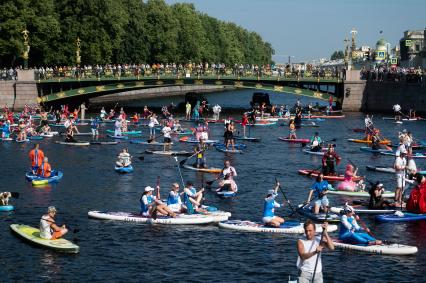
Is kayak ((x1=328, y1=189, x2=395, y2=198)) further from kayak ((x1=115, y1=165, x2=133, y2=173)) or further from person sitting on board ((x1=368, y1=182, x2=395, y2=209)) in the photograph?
kayak ((x1=115, y1=165, x2=133, y2=173))

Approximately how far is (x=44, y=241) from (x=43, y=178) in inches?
644

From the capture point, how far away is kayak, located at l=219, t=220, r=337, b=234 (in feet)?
126

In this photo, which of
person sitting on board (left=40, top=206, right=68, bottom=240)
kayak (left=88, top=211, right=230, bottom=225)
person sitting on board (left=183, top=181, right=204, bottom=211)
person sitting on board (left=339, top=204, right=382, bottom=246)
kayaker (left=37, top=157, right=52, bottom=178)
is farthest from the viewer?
kayaker (left=37, top=157, right=52, bottom=178)

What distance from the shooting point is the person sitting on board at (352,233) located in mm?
35750

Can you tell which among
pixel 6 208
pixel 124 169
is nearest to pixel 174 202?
pixel 6 208

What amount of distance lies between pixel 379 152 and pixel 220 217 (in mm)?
31023

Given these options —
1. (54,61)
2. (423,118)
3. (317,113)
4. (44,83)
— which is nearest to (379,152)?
(423,118)

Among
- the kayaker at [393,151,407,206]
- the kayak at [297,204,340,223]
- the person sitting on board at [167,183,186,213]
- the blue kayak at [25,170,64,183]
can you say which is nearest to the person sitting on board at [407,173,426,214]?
the kayaker at [393,151,407,206]

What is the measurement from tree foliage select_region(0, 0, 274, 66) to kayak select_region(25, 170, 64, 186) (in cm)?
6389

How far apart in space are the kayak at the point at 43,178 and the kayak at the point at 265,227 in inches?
612

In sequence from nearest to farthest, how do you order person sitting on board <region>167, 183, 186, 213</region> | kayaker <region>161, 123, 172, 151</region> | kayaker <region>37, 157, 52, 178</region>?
person sitting on board <region>167, 183, 186, 213</region>, kayaker <region>37, 157, 52, 178</region>, kayaker <region>161, 123, 172, 151</region>

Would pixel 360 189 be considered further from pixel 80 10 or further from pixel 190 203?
pixel 80 10

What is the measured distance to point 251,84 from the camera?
111 m

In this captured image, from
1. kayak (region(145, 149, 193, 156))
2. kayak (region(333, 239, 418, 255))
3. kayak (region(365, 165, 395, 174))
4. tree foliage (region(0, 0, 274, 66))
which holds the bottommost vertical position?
kayak (region(365, 165, 395, 174))
